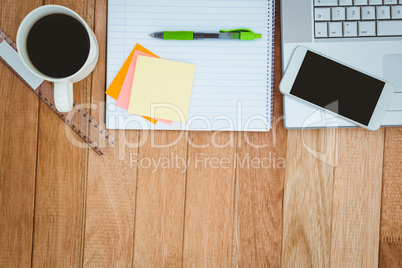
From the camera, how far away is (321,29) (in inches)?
24.0

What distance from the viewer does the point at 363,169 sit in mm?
650

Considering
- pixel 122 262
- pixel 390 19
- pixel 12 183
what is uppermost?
pixel 390 19

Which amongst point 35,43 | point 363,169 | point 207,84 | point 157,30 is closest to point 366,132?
point 363,169

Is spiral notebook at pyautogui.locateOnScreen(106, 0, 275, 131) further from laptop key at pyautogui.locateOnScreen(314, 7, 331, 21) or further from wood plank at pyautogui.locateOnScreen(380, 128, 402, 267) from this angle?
wood plank at pyautogui.locateOnScreen(380, 128, 402, 267)

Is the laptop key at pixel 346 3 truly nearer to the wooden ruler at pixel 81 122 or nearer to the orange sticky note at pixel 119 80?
the orange sticky note at pixel 119 80

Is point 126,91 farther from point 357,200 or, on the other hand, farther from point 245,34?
point 357,200

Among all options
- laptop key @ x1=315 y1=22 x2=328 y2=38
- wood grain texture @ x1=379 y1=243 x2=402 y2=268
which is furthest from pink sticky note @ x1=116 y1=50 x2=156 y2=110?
wood grain texture @ x1=379 y1=243 x2=402 y2=268

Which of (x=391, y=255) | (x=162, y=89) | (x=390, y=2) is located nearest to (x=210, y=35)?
(x=162, y=89)

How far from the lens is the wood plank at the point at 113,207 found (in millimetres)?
648

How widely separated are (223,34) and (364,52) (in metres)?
0.28

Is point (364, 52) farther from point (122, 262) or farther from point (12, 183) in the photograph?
point (12, 183)

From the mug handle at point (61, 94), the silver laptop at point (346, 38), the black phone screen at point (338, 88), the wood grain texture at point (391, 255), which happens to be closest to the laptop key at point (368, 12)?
the silver laptop at point (346, 38)

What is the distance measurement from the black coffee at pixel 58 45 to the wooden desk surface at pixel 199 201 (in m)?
0.11

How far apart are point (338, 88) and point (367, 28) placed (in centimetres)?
12
